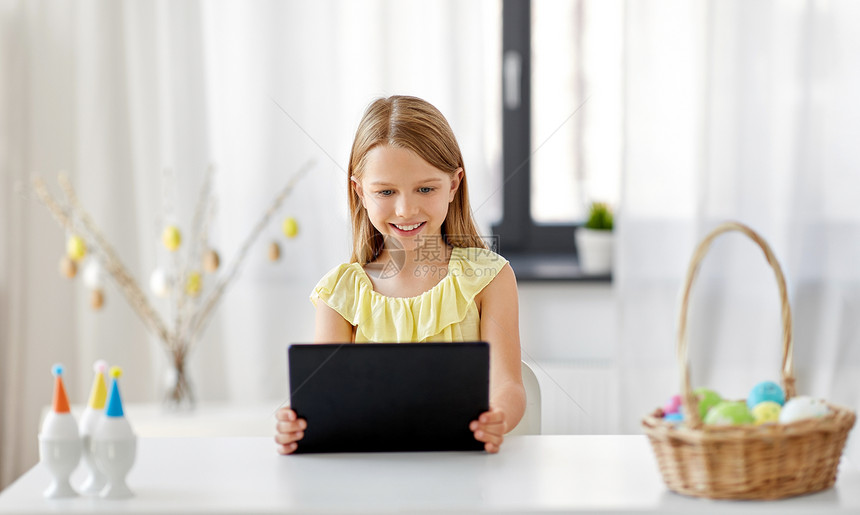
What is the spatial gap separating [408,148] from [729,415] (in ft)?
1.95

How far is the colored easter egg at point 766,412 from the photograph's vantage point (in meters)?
1.04

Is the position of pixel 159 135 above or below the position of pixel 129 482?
above

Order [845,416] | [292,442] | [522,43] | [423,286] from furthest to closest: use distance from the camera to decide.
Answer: [522,43] → [423,286] → [292,442] → [845,416]

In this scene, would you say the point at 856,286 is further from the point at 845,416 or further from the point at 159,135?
the point at 159,135

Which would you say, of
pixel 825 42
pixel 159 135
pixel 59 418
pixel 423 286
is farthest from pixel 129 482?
pixel 825 42

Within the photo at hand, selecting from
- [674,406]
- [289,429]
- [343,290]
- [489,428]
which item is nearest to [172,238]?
[343,290]

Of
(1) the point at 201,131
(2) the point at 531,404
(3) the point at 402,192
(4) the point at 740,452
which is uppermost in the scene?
(1) the point at 201,131

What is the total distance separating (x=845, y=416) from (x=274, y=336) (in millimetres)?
1841

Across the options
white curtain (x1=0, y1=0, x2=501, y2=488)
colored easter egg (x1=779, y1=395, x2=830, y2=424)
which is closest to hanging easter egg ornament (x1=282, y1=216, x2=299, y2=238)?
white curtain (x1=0, y1=0, x2=501, y2=488)

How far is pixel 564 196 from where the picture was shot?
287 centimetres

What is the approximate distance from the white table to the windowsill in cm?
142

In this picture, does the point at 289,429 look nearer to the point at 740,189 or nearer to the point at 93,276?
the point at 93,276

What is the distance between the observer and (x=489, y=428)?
1.15m

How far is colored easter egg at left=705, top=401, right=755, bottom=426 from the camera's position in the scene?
1.01m
